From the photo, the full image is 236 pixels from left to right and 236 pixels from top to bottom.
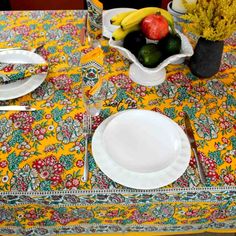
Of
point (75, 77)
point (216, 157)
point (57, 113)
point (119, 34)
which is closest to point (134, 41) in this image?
point (119, 34)

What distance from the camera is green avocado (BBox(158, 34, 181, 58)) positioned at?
35.2 inches

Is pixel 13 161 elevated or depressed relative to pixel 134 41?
depressed

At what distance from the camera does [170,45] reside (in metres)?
0.90

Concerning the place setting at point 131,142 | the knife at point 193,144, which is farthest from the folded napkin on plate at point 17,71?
the knife at point 193,144

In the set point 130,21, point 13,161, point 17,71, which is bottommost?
point 13,161

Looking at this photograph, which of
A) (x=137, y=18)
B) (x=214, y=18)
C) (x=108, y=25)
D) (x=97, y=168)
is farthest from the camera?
(x=108, y=25)

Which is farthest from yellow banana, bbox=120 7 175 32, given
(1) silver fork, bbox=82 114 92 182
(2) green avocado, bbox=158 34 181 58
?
(1) silver fork, bbox=82 114 92 182

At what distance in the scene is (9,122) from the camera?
830mm

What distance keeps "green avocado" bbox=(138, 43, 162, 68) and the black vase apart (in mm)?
157

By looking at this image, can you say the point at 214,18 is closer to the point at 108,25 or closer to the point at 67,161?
the point at 108,25

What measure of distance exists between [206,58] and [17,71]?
0.62 m

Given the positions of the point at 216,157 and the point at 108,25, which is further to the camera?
the point at 108,25

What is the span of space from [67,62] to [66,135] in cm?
34

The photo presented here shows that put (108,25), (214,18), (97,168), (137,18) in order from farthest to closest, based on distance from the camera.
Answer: (108,25)
(137,18)
(214,18)
(97,168)
